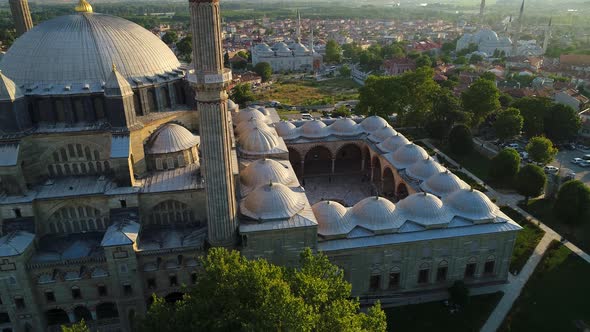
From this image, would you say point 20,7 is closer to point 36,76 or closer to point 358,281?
point 36,76

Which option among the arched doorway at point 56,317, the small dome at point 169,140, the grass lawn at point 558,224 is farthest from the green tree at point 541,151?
the arched doorway at point 56,317

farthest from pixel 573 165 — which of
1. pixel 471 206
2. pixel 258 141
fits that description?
pixel 258 141

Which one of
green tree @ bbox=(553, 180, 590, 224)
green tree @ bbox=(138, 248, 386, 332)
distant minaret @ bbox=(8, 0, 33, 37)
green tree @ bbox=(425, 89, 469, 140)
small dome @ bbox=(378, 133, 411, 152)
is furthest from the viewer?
green tree @ bbox=(425, 89, 469, 140)

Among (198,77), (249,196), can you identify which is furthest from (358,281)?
(198,77)

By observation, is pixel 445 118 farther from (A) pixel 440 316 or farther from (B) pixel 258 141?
(A) pixel 440 316

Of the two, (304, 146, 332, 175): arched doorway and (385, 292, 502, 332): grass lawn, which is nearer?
(385, 292, 502, 332): grass lawn

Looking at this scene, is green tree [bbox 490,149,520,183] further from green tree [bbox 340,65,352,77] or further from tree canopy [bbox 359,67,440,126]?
green tree [bbox 340,65,352,77]

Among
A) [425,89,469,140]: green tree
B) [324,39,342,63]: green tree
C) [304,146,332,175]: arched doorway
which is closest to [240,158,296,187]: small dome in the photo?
[304,146,332,175]: arched doorway
